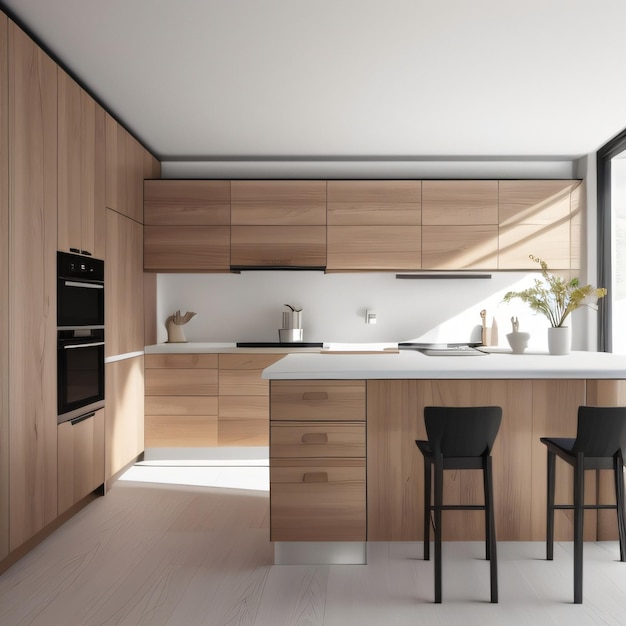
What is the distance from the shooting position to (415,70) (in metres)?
3.32

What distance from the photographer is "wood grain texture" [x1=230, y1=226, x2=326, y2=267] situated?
4902mm

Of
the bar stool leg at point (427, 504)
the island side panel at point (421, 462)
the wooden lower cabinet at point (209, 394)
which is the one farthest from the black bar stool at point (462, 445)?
the wooden lower cabinet at point (209, 394)

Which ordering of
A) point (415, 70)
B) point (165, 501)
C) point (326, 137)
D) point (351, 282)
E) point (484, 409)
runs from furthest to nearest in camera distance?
point (351, 282) → point (326, 137) → point (165, 501) → point (415, 70) → point (484, 409)

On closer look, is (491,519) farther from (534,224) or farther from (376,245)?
(534,224)

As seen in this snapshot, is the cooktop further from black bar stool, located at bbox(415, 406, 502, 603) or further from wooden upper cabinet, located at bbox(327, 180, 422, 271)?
black bar stool, located at bbox(415, 406, 502, 603)

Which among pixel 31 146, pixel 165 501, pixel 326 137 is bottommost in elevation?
pixel 165 501

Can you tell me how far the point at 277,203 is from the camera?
4.90m

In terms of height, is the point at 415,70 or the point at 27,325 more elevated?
the point at 415,70

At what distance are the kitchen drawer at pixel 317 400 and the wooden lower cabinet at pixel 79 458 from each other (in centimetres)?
129

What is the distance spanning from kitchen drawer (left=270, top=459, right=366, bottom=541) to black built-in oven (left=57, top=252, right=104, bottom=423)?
132cm

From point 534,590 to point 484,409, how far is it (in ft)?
2.77

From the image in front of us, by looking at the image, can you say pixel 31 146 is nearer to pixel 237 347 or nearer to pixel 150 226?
pixel 150 226

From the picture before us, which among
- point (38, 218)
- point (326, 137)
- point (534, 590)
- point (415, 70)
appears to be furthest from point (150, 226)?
point (534, 590)

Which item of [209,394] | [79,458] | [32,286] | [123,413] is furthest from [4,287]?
[209,394]
